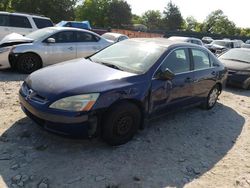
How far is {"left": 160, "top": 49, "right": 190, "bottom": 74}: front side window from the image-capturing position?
4.82 metres

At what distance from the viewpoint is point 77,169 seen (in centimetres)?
363

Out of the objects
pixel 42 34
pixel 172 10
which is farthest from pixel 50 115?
pixel 172 10

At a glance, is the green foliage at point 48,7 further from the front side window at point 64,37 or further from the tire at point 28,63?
the tire at point 28,63

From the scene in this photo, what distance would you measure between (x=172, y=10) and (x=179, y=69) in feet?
263

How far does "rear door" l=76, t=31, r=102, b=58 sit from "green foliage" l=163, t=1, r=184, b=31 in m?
73.3

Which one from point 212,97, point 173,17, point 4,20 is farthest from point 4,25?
point 173,17

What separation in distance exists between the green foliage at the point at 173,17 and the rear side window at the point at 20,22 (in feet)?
234

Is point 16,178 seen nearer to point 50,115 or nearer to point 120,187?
point 50,115

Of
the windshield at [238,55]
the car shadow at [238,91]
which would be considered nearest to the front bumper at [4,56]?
the car shadow at [238,91]

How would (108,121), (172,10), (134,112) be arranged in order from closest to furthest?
(108,121) → (134,112) → (172,10)

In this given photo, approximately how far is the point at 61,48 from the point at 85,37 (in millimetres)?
1030

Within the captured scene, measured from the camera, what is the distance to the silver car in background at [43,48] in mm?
8070

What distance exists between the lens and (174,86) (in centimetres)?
490

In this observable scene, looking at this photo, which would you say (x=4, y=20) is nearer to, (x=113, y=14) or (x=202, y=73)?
(x=202, y=73)
